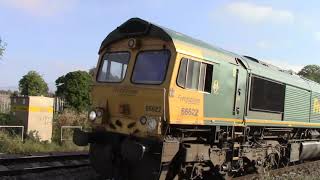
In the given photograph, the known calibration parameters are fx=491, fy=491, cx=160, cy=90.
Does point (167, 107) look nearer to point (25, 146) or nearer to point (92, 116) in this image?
point (92, 116)

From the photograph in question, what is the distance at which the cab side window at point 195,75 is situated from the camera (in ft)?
33.0

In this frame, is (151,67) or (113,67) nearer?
(151,67)

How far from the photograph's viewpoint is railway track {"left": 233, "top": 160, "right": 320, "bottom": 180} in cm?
1315

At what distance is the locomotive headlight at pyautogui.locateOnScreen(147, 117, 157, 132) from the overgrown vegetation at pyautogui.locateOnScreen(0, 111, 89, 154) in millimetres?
7358

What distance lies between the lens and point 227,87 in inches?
451

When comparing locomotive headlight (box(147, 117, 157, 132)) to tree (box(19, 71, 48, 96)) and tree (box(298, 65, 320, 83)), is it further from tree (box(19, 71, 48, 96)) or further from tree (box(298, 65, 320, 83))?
tree (box(298, 65, 320, 83))

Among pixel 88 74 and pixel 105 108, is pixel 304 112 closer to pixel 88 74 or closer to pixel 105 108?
pixel 105 108

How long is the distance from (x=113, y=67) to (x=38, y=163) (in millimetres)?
4080

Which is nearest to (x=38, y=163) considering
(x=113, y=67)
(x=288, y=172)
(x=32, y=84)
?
(x=113, y=67)

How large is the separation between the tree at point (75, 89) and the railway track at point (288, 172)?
13218 mm

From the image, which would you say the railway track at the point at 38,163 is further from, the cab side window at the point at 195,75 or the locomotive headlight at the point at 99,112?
the cab side window at the point at 195,75

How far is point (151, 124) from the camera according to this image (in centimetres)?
980

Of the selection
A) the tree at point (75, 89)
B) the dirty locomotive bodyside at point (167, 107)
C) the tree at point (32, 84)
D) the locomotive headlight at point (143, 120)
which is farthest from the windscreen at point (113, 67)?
the tree at point (32, 84)

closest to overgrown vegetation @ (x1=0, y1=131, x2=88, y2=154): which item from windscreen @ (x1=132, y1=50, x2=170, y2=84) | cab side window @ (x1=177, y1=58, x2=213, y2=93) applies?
windscreen @ (x1=132, y1=50, x2=170, y2=84)
